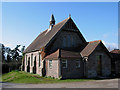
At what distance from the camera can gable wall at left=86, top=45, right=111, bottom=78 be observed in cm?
2322

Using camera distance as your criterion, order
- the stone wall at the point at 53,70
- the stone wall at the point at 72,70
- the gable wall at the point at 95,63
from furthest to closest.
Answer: the gable wall at the point at 95,63 → the stone wall at the point at 53,70 → the stone wall at the point at 72,70

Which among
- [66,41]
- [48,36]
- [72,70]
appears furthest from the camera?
[48,36]

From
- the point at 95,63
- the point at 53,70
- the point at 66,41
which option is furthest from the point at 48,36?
the point at 95,63

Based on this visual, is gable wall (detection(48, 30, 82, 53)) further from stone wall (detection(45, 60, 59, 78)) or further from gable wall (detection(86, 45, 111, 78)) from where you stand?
gable wall (detection(86, 45, 111, 78))

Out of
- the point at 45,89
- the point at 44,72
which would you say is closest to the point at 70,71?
the point at 44,72

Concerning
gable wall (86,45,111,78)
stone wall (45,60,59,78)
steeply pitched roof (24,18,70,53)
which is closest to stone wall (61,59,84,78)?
stone wall (45,60,59,78)

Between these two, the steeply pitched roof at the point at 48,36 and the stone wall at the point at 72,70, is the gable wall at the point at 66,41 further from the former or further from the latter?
the stone wall at the point at 72,70

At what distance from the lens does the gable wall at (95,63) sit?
76.2ft

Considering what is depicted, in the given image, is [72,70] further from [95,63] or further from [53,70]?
[95,63]

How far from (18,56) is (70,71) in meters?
47.9

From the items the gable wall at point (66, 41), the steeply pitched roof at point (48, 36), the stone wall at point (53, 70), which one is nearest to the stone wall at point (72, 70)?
the stone wall at point (53, 70)

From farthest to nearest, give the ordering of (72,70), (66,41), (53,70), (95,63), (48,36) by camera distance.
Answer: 1. (48,36)
2. (66,41)
3. (95,63)
4. (53,70)
5. (72,70)

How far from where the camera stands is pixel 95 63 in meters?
23.9

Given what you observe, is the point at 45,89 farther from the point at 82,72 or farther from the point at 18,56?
the point at 18,56
